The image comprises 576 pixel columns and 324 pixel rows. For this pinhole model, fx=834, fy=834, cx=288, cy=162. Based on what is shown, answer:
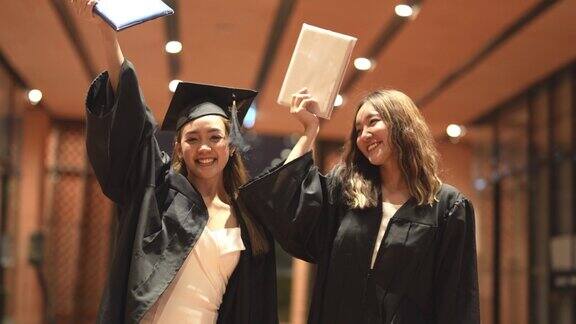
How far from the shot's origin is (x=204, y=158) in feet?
8.45

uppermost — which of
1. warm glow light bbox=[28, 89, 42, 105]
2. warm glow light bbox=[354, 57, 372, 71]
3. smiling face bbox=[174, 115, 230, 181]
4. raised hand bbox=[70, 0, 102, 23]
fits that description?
warm glow light bbox=[354, 57, 372, 71]

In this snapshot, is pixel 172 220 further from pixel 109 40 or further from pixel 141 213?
pixel 109 40

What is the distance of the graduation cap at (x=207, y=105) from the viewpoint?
2.68 metres

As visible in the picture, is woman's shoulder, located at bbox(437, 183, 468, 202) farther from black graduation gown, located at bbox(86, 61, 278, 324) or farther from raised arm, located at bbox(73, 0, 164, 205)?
raised arm, located at bbox(73, 0, 164, 205)

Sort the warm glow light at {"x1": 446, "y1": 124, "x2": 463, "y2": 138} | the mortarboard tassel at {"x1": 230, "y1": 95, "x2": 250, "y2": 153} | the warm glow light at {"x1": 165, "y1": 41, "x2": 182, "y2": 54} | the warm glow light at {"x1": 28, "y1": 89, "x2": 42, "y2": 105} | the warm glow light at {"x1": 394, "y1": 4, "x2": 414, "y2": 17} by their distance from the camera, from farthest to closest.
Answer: the warm glow light at {"x1": 446, "y1": 124, "x2": 463, "y2": 138} < the warm glow light at {"x1": 28, "y1": 89, "x2": 42, "y2": 105} < the warm glow light at {"x1": 165, "y1": 41, "x2": 182, "y2": 54} < the warm glow light at {"x1": 394, "y1": 4, "x2": 414, "y2": 17} < the mortarboard tassel at {"x1": 230, "y1": 95, "x2": 250, "y2": 153}

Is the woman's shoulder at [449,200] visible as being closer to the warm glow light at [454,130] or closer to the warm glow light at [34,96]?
the warm glow light at [34,96]

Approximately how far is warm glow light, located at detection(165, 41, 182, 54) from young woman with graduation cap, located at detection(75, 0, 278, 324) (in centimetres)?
319

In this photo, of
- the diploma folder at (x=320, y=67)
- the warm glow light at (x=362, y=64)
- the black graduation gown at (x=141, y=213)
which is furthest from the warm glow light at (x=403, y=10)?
the black graduation gown at (x=141, y=213)

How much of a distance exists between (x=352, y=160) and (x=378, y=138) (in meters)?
0.17

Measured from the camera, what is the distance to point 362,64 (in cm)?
620

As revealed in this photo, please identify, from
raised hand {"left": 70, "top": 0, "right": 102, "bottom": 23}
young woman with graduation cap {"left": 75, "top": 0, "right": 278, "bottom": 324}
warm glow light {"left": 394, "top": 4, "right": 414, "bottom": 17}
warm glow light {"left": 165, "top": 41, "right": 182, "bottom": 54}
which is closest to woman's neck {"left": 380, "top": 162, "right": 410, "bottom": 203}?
young woman with graduation cap {"left": 75, "top": 0, "right": 278, "bottom": 324}

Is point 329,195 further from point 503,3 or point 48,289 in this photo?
point 48,289

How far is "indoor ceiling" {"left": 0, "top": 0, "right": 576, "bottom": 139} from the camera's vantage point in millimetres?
5039

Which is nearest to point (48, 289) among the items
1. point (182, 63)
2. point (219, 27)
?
point (182, 63)
